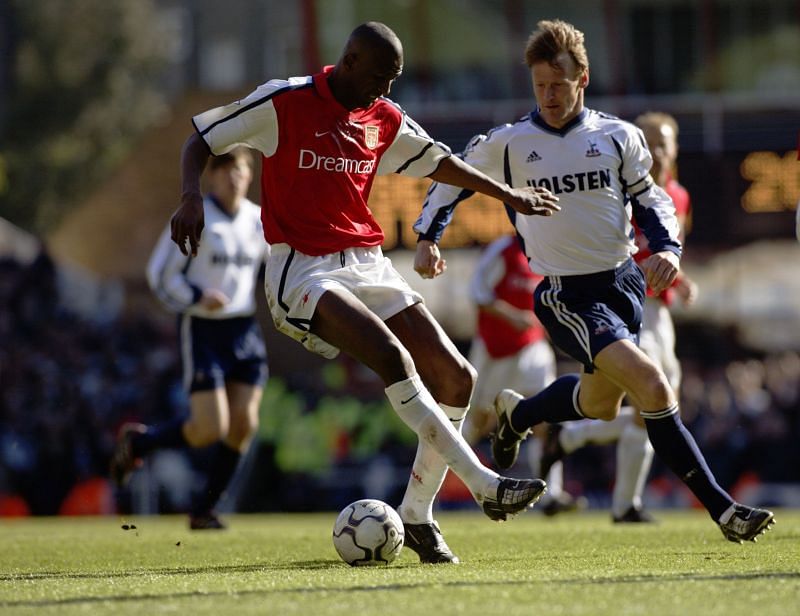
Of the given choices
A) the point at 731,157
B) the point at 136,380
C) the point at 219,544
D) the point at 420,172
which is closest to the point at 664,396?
the point at 420,172

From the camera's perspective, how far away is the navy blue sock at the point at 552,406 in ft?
27.3

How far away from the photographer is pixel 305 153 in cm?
692

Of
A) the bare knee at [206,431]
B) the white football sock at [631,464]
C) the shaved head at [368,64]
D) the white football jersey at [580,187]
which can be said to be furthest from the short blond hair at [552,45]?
the bare knee at [206,431]

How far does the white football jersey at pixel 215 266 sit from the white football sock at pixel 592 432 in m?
2.44

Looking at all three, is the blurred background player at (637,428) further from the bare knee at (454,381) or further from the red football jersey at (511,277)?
the bare knee at (454,381)

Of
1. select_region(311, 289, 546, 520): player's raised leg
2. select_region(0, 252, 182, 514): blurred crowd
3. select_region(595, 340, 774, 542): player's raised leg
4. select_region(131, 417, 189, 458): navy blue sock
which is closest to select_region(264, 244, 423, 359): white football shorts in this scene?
select_region(311, 289, 546, 520): player's raised leg

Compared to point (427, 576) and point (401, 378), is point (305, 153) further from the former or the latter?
point (427, 576)

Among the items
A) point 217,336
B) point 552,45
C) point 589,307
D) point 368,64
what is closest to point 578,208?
point 589,307

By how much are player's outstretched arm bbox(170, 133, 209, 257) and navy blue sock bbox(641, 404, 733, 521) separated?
2.38 metres

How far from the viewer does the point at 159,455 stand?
16.9 meters

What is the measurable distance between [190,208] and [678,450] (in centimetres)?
263

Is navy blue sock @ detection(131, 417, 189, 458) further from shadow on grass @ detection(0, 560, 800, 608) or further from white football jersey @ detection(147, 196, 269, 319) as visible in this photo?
shadow on grass @ detection(0, 560, 800, 608)

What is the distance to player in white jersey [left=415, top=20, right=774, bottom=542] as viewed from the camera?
291 inches

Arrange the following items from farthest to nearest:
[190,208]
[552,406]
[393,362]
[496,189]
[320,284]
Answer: [552,406], [496,189], [320,284], [393,362], [190,208]
